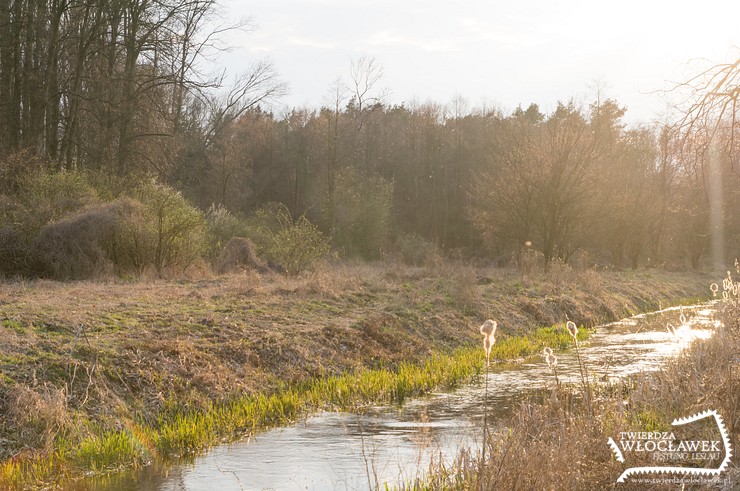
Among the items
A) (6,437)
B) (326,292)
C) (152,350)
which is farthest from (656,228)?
(6,437)

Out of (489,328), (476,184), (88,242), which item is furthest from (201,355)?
(476,184)

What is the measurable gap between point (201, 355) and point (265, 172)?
176 ft

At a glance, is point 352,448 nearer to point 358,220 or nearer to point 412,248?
point 358,220

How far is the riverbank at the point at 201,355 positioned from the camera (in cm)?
923

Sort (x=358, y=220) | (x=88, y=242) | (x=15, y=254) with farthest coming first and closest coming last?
(x=358, y=220) → (x=88, y=242) → (x=15, y=254)

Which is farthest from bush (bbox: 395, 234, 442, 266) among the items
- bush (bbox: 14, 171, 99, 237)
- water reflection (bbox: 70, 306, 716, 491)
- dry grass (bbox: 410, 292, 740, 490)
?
dry grass (bbox: 410, 292, 740, 490)

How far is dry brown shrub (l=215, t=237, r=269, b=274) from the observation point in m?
27.6

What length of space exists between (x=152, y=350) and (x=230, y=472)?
13.2 feet

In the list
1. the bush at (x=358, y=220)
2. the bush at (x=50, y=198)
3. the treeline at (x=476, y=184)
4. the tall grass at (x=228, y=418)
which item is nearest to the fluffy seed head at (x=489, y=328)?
the tall grass at (x=228, y=418)

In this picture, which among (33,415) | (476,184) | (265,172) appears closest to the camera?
(33,415)

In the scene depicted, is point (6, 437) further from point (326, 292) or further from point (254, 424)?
point (326, 292)

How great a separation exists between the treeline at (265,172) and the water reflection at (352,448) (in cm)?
453

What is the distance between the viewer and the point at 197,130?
53.2 m

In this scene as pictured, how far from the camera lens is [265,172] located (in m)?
65.4
